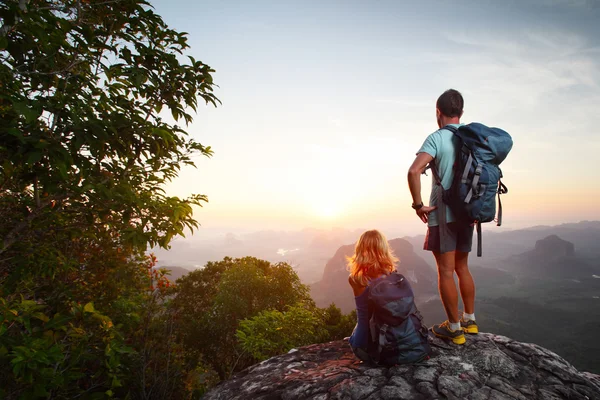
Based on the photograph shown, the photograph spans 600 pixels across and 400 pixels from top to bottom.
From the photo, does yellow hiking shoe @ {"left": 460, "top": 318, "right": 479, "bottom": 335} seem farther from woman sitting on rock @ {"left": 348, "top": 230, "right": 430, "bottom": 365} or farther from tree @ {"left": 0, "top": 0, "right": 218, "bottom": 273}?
tree @ {"left": 0, "top": 0, "right": 218, "bottom": 273}

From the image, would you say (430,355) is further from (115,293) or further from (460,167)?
(115,293)

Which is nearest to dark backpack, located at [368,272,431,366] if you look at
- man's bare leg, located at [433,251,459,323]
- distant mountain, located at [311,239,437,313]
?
man's bare leg, located at [433,251,459,323]

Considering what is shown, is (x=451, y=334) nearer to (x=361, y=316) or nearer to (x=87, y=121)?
(x=361, y=316)

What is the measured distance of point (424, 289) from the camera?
156500mm

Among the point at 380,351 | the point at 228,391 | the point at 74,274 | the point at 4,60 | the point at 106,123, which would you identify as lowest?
the point at 228,391

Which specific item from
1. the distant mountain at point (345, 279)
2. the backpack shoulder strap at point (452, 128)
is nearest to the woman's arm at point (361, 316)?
the backpack shoulder strap at point (452, 128)

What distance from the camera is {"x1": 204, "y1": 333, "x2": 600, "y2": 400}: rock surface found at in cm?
312

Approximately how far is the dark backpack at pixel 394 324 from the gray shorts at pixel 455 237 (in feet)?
2.31

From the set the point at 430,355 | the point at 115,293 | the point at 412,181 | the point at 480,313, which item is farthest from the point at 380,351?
the point at 480,313

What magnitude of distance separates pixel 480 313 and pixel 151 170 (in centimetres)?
14686

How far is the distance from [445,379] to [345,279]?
6698 inches

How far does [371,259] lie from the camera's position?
371 cm

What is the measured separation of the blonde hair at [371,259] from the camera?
3.67 metres

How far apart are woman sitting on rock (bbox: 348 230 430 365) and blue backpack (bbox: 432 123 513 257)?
1.11 meters
